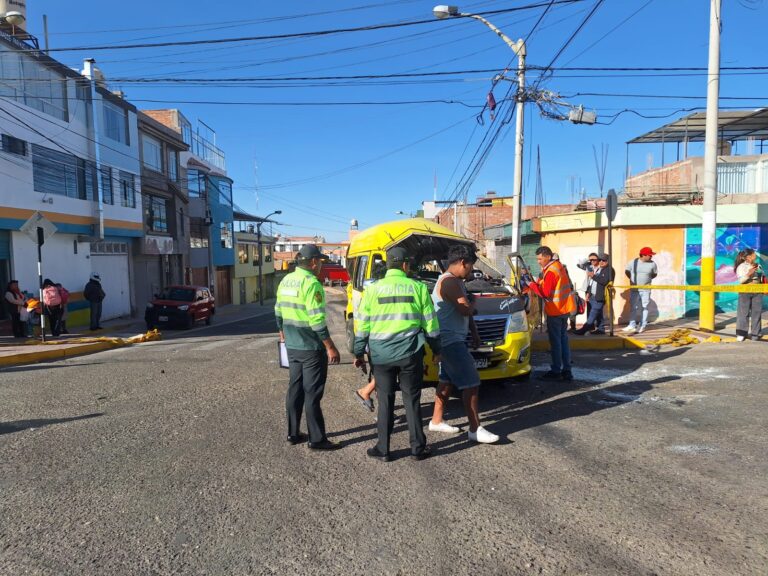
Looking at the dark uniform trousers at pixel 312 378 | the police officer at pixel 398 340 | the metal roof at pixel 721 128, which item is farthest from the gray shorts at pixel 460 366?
the metal roof at pixel 721 128

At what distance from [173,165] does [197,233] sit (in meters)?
5.63

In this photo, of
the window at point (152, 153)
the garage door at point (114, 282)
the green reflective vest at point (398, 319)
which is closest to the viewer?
the green reflective vest at point (398, 319)

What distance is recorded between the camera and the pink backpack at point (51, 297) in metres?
14.3

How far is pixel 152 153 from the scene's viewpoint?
2759 centimetres

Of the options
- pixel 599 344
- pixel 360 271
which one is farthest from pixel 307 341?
pixel 599 344

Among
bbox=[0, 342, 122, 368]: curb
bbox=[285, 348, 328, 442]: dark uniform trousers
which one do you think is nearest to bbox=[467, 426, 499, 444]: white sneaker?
bbox=[285, 348, 328, 442]: dark uniform trousers

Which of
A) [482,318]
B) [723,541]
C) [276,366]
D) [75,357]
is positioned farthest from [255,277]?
[723,541]

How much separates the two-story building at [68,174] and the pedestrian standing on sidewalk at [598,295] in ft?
46.5

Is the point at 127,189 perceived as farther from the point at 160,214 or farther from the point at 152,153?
the point at 160,214

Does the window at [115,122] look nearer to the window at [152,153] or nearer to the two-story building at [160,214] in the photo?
the two-story building at [160,214]

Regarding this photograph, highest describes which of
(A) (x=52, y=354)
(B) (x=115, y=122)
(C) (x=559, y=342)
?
(B) (x=115, y=122)

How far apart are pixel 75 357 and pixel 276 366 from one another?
5.15m

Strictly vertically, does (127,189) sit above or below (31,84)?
below

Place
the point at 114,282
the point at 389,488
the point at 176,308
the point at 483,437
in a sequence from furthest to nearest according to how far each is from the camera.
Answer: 1. the point at 114,282
2. the point at 176,308
3. the point at 483,437
4. the point at 389,488
